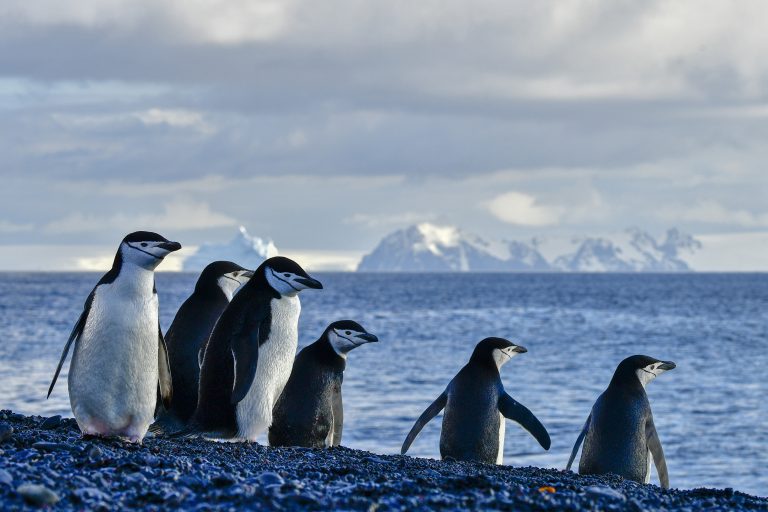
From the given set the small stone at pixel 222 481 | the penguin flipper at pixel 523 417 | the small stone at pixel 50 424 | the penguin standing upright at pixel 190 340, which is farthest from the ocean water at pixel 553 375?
the small stone at pixel 222 481

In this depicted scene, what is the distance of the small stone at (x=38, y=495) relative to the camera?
536 centimetres

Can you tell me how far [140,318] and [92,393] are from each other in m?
0.55

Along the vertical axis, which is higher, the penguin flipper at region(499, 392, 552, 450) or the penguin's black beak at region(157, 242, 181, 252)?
the penguin's black beak at region(157, 242, 181, 252)

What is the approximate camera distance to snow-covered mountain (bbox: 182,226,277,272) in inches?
5507

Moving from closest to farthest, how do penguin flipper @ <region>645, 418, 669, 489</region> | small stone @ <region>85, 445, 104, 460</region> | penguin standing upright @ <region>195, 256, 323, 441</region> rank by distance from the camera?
1. small stone @ <region>85, 445, 104, 460</region>
2. penguin standing upright @ <region>195, 256, 323, 441</region>
3. penguin flipper @ <region>645, 418, 669, 489</region>

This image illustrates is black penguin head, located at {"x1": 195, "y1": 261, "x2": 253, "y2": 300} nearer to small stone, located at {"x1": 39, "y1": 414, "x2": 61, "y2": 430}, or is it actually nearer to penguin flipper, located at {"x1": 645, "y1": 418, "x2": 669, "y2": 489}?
small stone, located at {"x1": 39, "y1": 414, "x2": 61, "y2": 430}

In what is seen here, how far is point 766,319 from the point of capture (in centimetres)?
6550

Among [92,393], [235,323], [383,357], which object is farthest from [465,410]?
[383,357]

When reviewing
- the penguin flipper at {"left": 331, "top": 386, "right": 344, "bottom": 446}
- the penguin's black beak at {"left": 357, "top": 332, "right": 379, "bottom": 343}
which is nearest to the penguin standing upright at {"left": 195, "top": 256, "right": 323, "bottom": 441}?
the penguin flipper at {"left": 331, "top": 386, "right": 344, "bottom": 446}

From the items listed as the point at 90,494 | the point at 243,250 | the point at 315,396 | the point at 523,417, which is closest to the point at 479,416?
the point at 523,417

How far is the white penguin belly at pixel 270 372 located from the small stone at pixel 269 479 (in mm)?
2946

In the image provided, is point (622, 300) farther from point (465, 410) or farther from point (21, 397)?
point (465, 410)

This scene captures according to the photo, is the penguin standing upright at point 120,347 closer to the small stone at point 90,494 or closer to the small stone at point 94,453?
the small stone at point 94,453

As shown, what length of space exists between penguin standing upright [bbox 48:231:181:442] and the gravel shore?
0.69 feet
